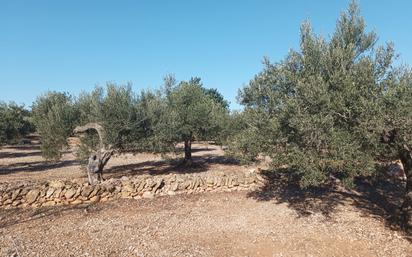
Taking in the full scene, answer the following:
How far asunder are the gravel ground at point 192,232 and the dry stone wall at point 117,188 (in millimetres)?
850

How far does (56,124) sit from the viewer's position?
2080 centimetres

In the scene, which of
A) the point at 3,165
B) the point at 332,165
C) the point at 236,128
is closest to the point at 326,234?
the point at 332,165

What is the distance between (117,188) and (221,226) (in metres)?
6.78

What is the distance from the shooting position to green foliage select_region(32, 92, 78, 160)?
68.5 ft

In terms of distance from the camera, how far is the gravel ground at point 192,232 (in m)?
10.0

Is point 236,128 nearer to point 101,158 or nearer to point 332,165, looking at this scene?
point 101,158

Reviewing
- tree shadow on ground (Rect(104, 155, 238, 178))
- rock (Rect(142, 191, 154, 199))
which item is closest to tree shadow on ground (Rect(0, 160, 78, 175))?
tree shadow on ground (Rect(104, 155, 238, 178))

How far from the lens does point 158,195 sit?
16.8m

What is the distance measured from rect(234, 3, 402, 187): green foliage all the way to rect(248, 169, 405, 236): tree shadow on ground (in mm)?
3853

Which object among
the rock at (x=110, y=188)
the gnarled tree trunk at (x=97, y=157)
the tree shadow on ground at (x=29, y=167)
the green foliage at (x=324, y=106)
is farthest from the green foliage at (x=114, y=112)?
the tree shadow on ground at (x=29, y=167)

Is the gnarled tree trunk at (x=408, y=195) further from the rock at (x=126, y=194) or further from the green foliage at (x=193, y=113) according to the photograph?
the green foliage at (x=193, y=113)

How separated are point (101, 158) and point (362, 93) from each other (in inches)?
576

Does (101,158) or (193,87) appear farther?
(193,87)

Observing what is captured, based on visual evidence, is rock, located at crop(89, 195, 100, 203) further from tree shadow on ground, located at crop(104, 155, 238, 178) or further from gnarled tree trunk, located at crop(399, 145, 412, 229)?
gnarled tree trunk, located at crop(399, 145, 412, 229)
